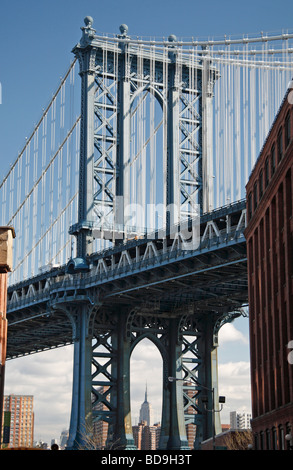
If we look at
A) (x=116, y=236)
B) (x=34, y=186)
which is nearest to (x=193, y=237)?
(x=116, y=236)

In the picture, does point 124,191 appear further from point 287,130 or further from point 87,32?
point 287,130

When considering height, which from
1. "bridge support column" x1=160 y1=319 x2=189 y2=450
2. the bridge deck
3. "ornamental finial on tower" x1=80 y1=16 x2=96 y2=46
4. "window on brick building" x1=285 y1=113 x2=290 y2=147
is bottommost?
"bridge support column" x1=160 y1=319 x2=189 y2=450

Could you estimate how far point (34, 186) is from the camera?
12556 centimetres

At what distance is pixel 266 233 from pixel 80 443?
38314 millimetres

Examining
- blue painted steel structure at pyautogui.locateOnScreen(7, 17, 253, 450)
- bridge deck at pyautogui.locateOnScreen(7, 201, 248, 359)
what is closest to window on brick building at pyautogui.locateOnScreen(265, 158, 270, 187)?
bridge deck at pyautogui.locateOnScreen(7, 201, 248, 359)

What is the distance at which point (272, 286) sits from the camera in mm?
58719

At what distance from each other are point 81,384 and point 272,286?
132 ft

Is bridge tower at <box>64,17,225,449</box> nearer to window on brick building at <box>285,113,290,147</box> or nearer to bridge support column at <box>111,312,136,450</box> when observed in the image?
bridge support column at <box>111,312,136,450</box>

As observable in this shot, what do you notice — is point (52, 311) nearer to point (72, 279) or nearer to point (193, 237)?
point (72, 279)

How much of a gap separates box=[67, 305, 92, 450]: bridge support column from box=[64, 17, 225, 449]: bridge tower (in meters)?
0.09

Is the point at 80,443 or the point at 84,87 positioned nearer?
the point at 80,443

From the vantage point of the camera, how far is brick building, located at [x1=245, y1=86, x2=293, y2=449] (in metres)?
53.9

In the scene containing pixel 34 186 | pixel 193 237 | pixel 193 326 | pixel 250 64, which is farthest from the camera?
pixel 34 186

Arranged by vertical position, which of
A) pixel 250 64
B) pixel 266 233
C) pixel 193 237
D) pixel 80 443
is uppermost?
pixel 250 64
